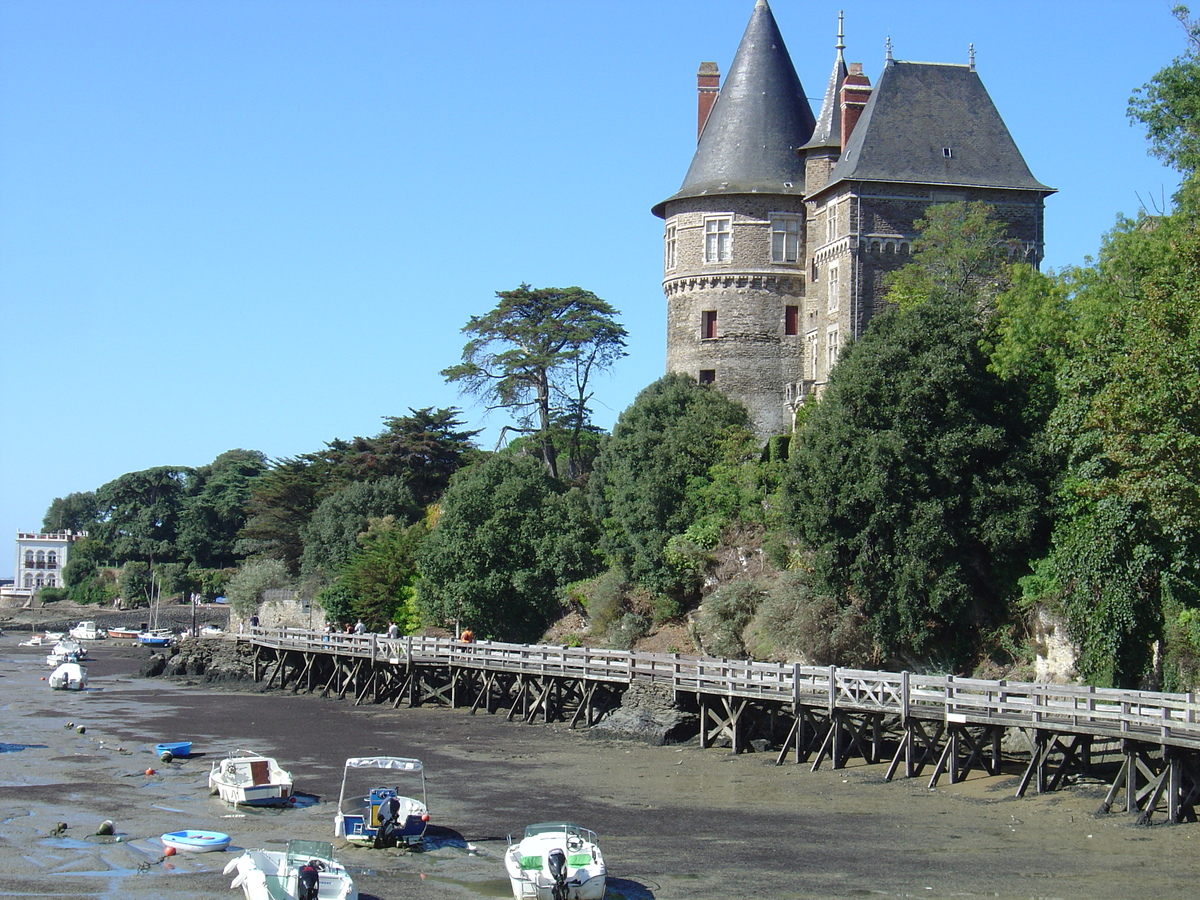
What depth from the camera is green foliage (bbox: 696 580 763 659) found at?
146ft

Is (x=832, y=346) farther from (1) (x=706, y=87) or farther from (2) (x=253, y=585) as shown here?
(2) (x=253, y=585)

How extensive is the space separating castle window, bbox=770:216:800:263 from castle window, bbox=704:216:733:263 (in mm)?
1815

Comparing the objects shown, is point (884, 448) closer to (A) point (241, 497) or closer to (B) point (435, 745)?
(B) point (435, 745)

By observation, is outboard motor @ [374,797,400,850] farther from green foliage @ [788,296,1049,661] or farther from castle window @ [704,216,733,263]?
castle window @ [704,216,733,263]

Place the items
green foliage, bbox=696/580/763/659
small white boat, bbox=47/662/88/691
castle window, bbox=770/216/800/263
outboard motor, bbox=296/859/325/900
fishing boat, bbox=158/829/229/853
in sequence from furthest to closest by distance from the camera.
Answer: small white boat, bbox=47/662/88/691 → castle window, bbox=770/216/800/263 → green foliage, bbox=696/580/763/659 → fishing boat, bbox=158/829/229/853 → outboard motor, bbox=296/859/325/900

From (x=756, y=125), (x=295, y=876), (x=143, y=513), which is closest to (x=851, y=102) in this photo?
(x=756, y=125)

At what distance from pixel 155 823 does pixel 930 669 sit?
20640 mm

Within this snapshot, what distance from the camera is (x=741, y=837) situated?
1011 inches

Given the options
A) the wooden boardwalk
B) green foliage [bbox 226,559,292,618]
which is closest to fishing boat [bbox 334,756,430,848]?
the wooden boardwalk

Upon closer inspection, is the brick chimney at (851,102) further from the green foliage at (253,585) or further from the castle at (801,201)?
the green foliage at (253,585)

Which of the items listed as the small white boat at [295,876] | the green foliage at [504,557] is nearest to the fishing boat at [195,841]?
the small white boat at [295,876]

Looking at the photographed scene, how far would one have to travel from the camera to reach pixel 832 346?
54.0 m

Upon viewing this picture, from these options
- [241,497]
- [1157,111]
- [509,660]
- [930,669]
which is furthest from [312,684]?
[241,497]

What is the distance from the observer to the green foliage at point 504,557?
54.2 metres
